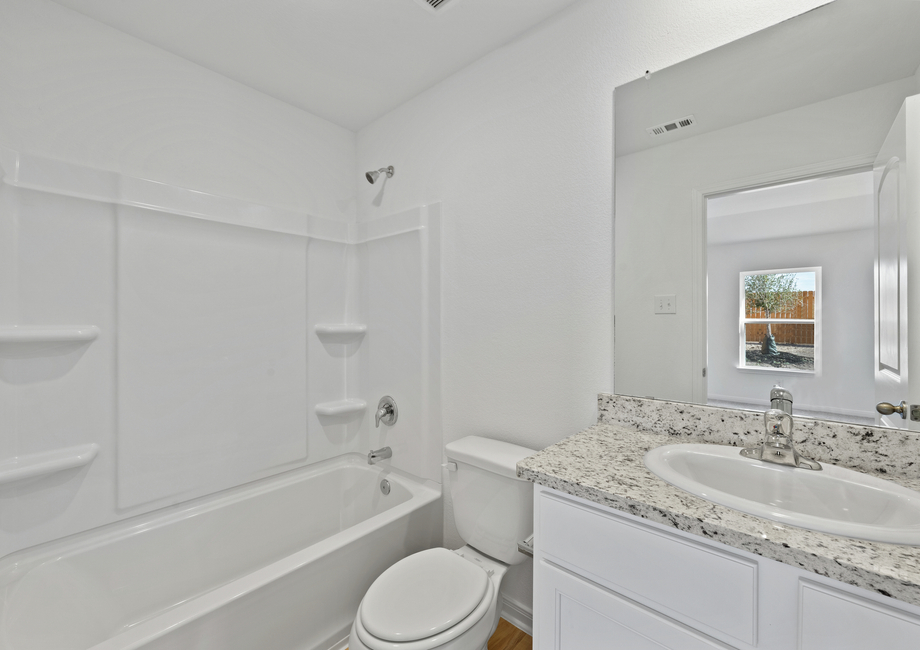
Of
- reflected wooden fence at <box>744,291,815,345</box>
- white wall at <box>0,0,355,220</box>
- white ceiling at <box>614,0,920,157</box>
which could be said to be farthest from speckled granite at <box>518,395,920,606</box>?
white wall at <box>0,0,355,220</box>

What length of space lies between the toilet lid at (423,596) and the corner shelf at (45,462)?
116 centimetres

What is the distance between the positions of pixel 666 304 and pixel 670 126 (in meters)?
0.57

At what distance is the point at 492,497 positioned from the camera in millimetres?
1469

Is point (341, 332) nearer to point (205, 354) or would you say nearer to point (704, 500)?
point (205, 354)

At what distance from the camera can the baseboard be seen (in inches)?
63.6

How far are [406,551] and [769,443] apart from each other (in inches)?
55.0

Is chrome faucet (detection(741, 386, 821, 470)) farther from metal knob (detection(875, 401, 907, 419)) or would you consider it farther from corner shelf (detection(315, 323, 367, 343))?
corner shelf (detection(315, 323, 367, 343))

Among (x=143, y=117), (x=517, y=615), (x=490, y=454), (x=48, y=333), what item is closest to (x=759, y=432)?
(x=490, y=454)

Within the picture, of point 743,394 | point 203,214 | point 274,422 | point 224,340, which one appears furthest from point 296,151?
point 743,394

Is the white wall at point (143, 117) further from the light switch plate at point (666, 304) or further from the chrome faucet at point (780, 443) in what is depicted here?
the chrome faucet at point (780, 443)

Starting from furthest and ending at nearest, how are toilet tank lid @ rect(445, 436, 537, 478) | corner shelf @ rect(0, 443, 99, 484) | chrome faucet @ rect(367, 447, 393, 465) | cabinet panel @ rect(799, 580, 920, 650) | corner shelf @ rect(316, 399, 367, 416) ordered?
corner shelf @ rect(316, 399, 367, 416), chrome faucet @ rect(367, 447, 393, 465), toilet tank lid @ rect(445, 436, 537, 478), corner shelf @ rect(0, 443, 99, 484), cabinet panel @ rect(799, 580, 920, 650)

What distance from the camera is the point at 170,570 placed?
1.60m

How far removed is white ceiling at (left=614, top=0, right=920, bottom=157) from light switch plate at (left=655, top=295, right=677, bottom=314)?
50cm

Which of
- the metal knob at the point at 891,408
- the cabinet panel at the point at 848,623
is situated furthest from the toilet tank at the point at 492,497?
the metal knob at the point at 891,408
